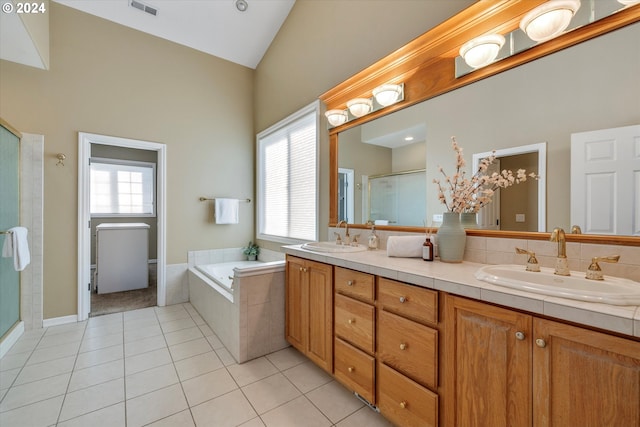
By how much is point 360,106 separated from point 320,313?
1.73 metres

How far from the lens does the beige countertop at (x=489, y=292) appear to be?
759 mm

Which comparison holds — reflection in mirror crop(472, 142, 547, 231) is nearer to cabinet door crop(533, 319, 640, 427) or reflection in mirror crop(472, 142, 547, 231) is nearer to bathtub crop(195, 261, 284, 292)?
cabinet door crop(533, 319, 640, 427)

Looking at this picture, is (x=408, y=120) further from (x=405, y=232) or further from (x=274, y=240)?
(x=274, y=240)

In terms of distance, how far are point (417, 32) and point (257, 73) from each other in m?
2.83

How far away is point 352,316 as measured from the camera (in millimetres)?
1631

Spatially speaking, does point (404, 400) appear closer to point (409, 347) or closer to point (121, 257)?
point (409, 347)

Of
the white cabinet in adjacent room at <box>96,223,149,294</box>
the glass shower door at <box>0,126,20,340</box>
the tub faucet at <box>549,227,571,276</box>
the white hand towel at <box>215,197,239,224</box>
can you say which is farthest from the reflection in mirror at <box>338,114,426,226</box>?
the white cabinet in adjacent room at <box>96,223,149,294</box>

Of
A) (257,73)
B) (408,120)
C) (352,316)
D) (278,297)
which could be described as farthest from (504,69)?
(257,73)

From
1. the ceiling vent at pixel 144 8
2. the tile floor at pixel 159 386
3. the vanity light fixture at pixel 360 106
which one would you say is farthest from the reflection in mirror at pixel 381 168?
the ceiling vent at pixel 144 8

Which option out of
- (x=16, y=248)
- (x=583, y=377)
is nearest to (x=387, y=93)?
(x=583, y=377)

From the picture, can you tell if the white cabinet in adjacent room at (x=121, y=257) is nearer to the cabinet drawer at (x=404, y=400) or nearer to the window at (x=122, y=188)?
the window at (x=122, y=188)

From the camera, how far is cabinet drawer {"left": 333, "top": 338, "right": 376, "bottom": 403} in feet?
4.98

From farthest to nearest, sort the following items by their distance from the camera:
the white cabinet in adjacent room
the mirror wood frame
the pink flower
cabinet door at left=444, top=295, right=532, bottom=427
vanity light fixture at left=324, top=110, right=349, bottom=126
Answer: the white cabinet in adjacent room → vanity light fixture at left=324, top=110, right=349, bottom=126 → the pink flower → the mirror wood frame → cabinet door at left=444, top=295, right=532, bottom=427

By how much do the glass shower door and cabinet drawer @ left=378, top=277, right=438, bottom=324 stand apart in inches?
115
